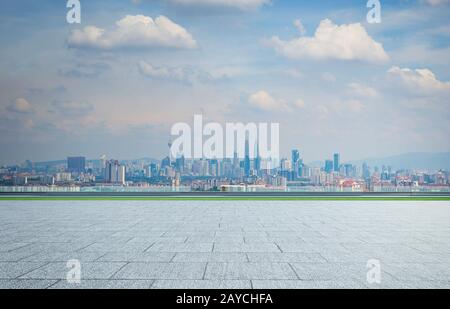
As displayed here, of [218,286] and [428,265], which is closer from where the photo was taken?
[218,286]

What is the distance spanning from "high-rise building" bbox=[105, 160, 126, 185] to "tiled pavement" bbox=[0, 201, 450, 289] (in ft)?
224

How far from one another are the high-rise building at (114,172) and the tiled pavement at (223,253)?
68.2m

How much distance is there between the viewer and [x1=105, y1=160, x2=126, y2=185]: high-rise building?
8777 cm

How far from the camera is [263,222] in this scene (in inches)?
802

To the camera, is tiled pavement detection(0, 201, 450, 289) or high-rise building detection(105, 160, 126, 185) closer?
tiled pavement detection(0, 201, 450, 289)

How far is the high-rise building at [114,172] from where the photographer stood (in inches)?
3455

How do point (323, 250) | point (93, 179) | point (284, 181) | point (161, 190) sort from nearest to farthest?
point (323, 250), point (161, 190), point (93, 179), point (284, 181)

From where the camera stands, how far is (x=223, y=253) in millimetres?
12242

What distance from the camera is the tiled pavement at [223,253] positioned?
9.22 m

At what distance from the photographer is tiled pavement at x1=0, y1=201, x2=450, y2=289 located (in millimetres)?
9219

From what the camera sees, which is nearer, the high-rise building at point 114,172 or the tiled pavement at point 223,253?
the tiled pavement at point 223,253
